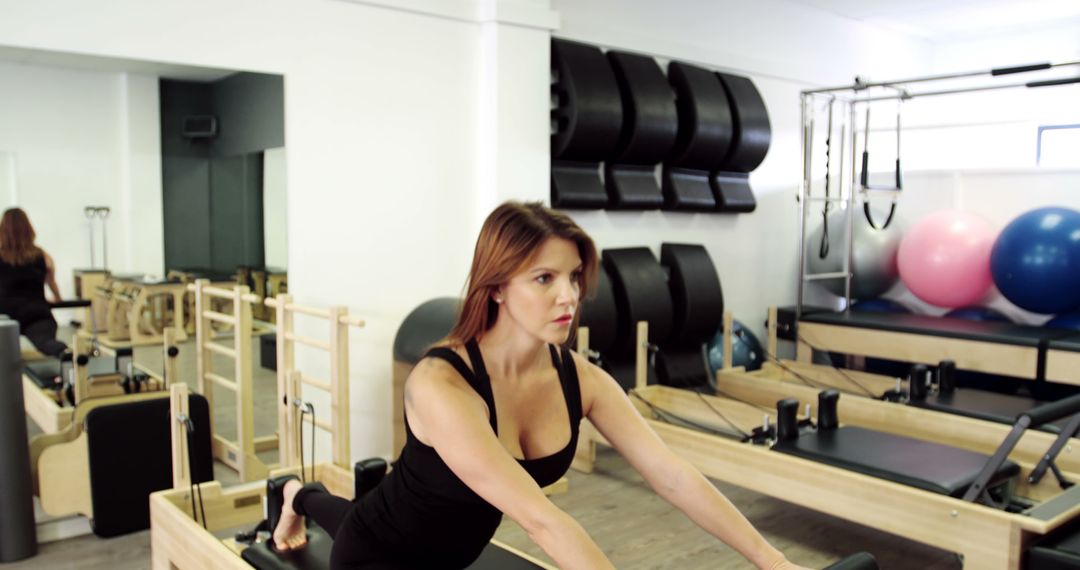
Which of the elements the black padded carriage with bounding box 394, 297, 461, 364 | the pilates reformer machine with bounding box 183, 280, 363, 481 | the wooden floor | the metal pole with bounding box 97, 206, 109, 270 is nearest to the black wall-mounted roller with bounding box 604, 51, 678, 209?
the black padded carriage with bounding box 394, 297, 461, 364

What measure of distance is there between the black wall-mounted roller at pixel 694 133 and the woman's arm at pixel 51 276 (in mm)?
3196

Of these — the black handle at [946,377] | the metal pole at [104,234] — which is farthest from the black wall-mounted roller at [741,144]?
the metal pole at [104,234]

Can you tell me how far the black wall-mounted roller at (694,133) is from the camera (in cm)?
496

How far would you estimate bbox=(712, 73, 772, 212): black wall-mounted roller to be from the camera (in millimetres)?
5215

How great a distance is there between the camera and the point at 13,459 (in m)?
2.77

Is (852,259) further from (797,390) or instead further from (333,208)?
(333,208)

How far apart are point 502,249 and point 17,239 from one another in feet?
7.88

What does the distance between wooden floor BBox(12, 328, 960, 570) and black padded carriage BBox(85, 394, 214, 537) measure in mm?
80

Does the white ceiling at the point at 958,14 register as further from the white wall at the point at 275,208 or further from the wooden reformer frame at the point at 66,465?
the wooden reformer frame at the point at 66,465

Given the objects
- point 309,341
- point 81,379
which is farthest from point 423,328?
point 81,379

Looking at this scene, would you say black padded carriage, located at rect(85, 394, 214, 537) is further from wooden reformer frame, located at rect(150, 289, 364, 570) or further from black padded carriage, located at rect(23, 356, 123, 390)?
black padded carriage, located at rect(23, 356, 123, 390)

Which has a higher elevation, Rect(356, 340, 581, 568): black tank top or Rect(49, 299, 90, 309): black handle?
Rect(49, 299, 90, 309): black handle

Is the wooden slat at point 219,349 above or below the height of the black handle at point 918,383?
above

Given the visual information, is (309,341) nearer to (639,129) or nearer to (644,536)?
(644,536)
